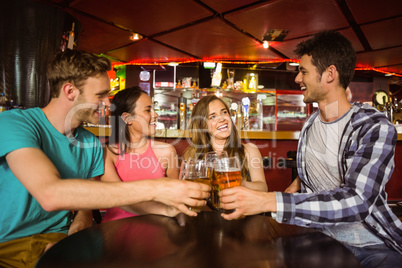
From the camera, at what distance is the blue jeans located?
1096 millimetres

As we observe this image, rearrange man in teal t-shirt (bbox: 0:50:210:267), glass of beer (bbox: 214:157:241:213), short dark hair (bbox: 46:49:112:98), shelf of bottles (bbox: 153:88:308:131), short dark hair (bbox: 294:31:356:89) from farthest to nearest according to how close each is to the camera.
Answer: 1. shelf of bottles (bbox: 153:88:308:131)
2. short dark hair (bbox: 294:31:356:89)
3. short dark hair (bbox: 46:49:112:98)
4. glass of beer (bbox: 214:157:241:213)
5. man in teal t-shirt (bbox: 0:50:210:267)

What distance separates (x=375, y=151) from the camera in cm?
112

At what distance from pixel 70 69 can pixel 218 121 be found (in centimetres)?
113

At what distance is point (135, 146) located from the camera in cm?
201

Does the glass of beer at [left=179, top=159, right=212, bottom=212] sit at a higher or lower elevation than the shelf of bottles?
lower

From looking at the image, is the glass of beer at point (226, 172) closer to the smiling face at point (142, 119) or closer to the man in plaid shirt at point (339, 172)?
the man in plaid shirt at point (339, 172)

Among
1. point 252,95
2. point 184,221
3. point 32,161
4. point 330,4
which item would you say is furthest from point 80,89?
point 252,95

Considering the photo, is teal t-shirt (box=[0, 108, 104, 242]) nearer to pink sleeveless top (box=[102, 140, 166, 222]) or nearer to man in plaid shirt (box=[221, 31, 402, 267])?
pink sleeveless top (box=[102, 140, 166, 222])

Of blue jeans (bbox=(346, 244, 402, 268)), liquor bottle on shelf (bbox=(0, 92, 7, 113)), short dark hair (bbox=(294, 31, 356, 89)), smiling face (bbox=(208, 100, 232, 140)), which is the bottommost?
blue jeans (bbox=(346, 244, 402, 268))

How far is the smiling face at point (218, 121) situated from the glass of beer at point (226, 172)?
107 cm

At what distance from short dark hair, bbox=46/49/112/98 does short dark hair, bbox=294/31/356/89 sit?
124cm

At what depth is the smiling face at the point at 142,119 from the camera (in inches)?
80.4

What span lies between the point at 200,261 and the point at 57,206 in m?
0.49

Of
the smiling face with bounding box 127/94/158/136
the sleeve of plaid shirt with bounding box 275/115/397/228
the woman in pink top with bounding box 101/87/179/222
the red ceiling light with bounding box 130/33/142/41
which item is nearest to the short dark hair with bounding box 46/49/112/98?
the woman in pink top with bounding box 101/87/179/222
